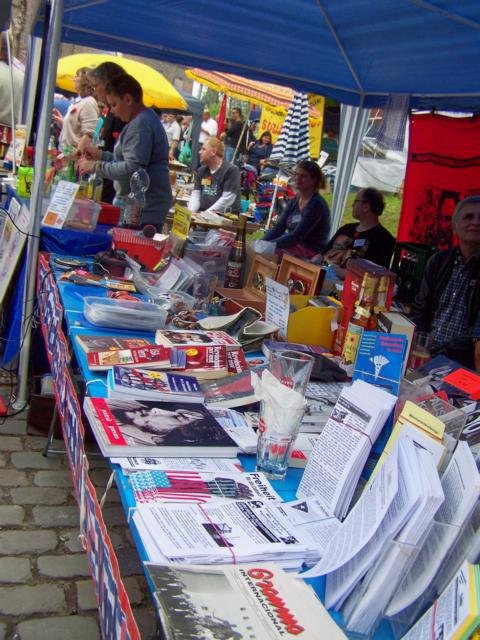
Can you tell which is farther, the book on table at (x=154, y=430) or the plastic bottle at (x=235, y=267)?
the plastic bottle at (x=235, y=267)

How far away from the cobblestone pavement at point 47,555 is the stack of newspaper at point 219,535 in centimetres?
102

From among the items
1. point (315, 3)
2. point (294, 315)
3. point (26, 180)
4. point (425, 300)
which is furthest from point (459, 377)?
point (26, 180)

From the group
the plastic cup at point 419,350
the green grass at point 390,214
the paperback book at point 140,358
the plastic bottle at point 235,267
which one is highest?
the green grass at point 390,214

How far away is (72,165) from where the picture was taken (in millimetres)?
4359

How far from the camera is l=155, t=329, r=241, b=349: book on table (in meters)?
2.17

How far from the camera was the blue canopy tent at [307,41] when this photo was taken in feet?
11.3

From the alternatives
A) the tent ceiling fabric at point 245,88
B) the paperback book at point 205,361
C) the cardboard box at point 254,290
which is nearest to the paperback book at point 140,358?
the paperback book at point 205,361

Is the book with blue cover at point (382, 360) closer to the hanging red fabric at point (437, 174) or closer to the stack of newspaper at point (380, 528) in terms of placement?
the stack of newspaper at point (380, 528)

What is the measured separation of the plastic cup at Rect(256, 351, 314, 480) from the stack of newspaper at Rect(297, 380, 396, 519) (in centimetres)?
7

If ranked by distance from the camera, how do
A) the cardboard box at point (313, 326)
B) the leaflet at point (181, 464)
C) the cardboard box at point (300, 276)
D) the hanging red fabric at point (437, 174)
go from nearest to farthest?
1. the leaflet at point (181, 464)
2. the cardboard box at point (313, 326)
3. the cardboard box at point (300, 276)
4. the hanging red fabric at point (437, 174)

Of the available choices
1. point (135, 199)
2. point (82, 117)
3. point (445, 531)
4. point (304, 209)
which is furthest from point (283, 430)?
point (82, 117)

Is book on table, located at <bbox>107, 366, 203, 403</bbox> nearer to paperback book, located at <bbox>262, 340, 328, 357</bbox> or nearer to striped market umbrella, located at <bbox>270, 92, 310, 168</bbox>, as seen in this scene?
paperback book, located at <bbox>262, 340, 328, 357</bbox>

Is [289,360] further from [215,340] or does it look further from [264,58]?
[264,58]

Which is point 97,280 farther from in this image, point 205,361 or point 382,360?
point 382,360
